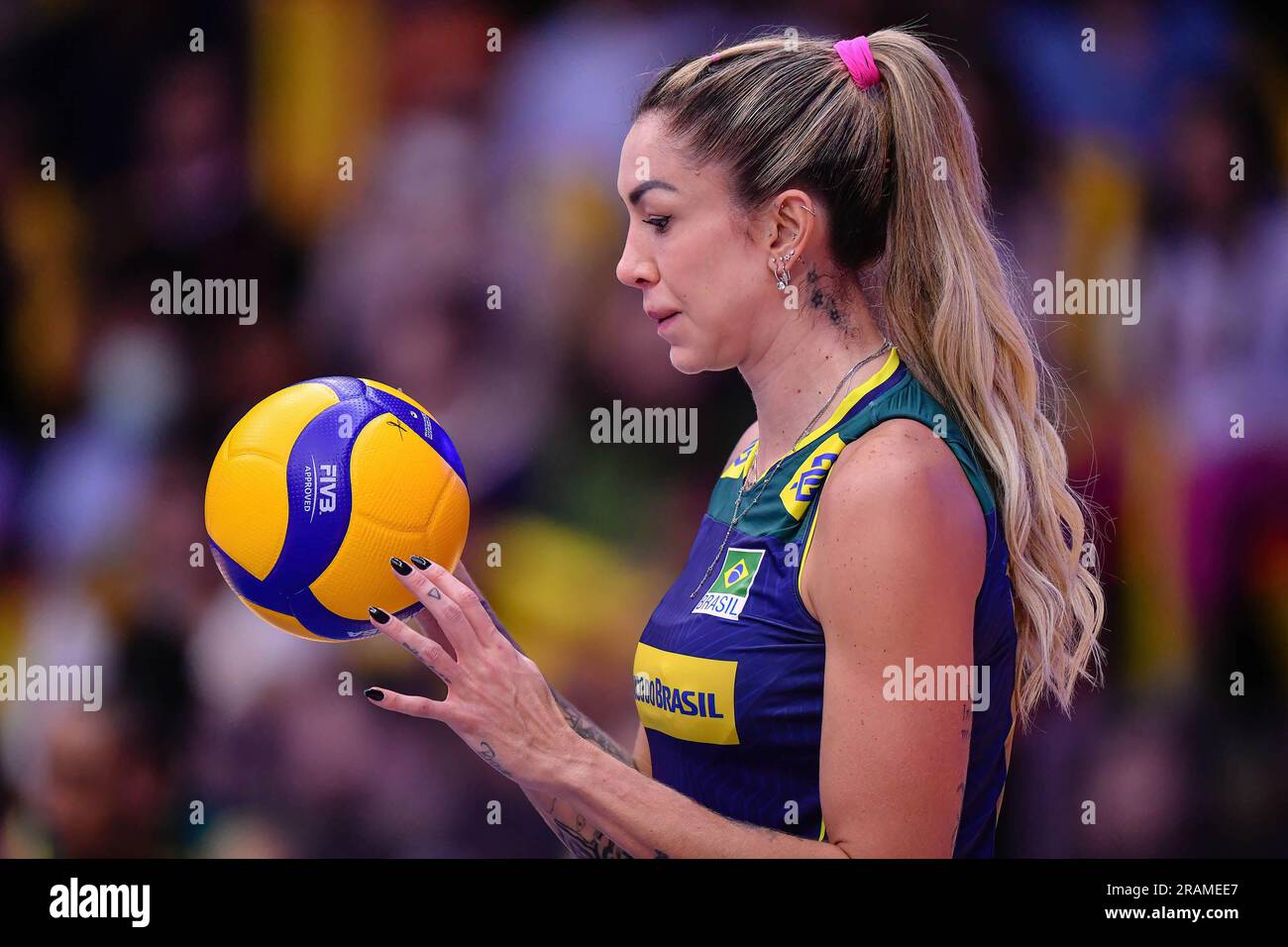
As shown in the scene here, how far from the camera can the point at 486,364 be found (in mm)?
3900

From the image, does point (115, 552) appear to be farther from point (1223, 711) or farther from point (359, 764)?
point (1223, 711)

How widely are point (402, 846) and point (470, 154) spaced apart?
2167 mm

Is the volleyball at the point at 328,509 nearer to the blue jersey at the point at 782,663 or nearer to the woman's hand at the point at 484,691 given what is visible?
the woman's hand at the point at 484,691

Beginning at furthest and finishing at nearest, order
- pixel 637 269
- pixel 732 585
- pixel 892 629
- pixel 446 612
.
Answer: pixel 637 269 < pixel 732 585 < pixel 446 612 < pixel 892 629

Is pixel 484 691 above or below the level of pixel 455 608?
below

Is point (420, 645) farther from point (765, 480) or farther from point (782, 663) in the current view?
point (765, 480)

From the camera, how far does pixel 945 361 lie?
6.15 ft

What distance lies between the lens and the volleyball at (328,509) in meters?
1.96

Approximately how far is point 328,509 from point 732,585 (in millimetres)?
643

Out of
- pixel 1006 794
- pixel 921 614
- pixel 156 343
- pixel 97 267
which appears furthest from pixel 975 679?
pixel 97 267

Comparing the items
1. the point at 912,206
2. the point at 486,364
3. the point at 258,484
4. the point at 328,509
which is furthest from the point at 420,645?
the point at 486,364

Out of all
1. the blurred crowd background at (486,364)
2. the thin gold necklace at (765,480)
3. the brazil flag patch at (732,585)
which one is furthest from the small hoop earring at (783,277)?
the blurred crowd background at (486,364)

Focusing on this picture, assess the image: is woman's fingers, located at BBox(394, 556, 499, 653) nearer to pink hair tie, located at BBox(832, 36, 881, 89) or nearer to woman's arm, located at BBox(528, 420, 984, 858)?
woman's arm, located at BBox(528, 420, 984, 858)
